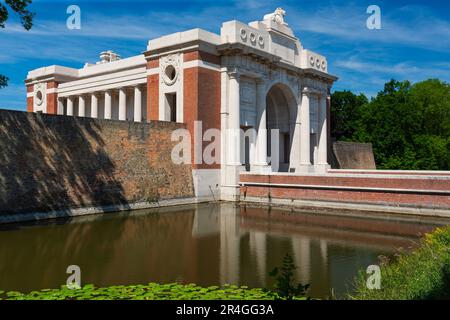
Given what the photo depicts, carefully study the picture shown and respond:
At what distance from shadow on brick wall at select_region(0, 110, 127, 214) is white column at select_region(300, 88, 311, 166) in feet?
53.5

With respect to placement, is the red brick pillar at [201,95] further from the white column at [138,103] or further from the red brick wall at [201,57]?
the white column at [138,103]

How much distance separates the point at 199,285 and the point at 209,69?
721 inches

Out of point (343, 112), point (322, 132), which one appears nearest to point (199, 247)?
point (322, 132)

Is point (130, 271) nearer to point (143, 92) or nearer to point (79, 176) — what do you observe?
point (79, 176)

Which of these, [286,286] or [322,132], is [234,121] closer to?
[322,132]

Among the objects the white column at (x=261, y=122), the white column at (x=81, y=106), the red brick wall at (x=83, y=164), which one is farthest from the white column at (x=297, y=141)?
the white column at (x=81, y=106)

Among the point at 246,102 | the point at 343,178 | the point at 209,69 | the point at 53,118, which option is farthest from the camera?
the point at 246,102

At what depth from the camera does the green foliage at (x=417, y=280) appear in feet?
19.2

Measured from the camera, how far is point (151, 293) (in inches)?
278

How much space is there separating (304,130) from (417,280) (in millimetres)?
26452

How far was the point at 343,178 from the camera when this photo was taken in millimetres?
21156

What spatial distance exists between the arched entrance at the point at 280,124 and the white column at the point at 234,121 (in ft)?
23.9

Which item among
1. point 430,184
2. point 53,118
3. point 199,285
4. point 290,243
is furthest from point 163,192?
point 199,285

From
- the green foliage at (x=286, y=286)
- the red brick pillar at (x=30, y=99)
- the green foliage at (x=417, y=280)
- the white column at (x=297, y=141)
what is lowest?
the green foliage at (x=417, y=280)
